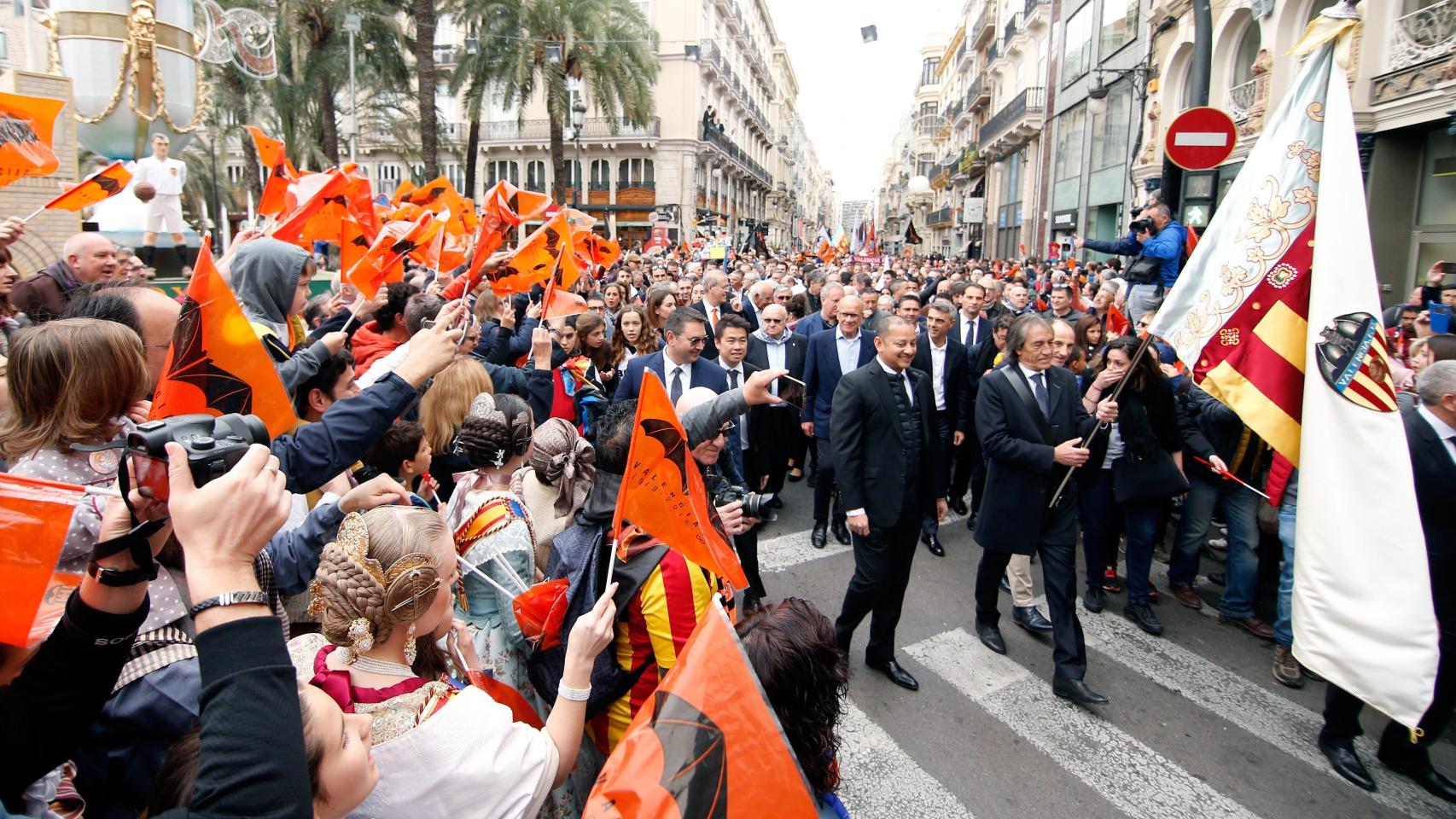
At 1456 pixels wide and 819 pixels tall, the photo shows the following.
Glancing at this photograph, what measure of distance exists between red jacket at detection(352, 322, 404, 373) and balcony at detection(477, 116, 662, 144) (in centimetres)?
3895

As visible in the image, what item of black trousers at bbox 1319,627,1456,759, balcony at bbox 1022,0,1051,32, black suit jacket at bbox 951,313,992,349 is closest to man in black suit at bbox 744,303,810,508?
black suit jacket at bbox 951,313,992,349

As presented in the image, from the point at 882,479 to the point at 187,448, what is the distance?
11.6 feet

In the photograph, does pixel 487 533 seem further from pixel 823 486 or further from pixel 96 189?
pixel 96 189

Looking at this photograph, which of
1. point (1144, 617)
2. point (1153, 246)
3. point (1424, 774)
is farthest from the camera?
point (1153, 246)

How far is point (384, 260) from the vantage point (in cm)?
589

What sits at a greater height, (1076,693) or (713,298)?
(713,298)

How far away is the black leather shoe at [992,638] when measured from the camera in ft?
15.9

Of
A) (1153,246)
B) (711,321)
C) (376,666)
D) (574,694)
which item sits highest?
(1153,246)

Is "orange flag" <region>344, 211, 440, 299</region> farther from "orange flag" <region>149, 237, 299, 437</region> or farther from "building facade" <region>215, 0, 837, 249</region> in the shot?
"building facade" <region>215, 0, 837, 249</region>

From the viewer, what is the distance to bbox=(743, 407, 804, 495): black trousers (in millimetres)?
6672

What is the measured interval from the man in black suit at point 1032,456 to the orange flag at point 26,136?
20.2 ft

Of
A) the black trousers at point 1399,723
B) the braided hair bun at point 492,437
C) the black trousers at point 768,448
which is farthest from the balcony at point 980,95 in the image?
the braided hair bun at point 492,437

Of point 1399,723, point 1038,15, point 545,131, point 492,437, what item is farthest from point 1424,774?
point 545,131

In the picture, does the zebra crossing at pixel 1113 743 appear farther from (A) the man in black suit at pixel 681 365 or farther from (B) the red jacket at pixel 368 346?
(B) the red jacket at pixel 368 346
